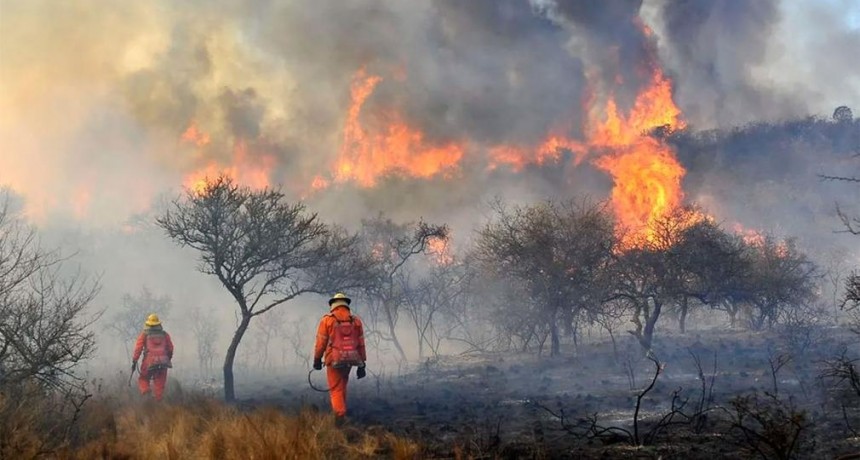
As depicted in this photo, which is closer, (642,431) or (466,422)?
(642,431)

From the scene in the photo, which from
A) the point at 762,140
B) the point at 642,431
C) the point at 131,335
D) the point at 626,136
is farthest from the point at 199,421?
the point at 762,140

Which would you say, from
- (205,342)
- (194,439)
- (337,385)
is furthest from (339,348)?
(205,342)

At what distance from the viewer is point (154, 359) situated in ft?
49.0

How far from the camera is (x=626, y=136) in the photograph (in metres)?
61.4

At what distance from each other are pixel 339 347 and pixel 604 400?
674cm

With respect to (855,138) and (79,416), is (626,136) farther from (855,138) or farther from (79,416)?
(79,416)

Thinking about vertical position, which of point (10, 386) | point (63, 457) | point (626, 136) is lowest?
point (63, 457)

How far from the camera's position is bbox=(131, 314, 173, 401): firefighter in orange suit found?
1484 cm

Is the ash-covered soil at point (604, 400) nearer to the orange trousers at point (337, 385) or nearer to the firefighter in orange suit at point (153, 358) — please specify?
the orange trousers at point (337, 385)

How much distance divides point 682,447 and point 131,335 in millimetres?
43952

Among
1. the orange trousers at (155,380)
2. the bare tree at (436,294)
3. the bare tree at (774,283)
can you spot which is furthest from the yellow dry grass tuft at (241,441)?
the bare tree at (436,294)

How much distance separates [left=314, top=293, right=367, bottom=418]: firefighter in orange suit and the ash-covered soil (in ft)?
2.75

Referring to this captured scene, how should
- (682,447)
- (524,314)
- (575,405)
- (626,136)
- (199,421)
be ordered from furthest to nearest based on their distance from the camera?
(626,136) → (524,314) → (575,405) → (199,421) → (682,447)

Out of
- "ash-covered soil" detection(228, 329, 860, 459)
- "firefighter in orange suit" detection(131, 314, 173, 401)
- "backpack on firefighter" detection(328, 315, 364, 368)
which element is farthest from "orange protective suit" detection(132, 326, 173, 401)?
"backpack on firefighter" detection(328, 315, 364, 368)
